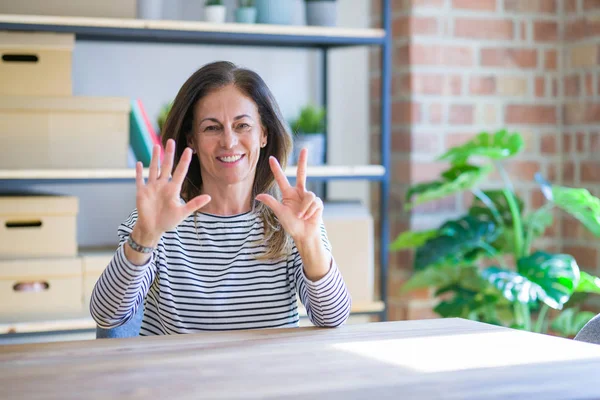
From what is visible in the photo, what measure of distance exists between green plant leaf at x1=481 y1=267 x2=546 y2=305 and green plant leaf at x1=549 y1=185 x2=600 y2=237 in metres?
0.26

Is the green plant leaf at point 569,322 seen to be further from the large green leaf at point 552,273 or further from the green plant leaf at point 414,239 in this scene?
the green plant leaf at point 414,239

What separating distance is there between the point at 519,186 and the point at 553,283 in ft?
2.50

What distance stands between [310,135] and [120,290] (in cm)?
143

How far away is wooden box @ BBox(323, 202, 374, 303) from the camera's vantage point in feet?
9.41

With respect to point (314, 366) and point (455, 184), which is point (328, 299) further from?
point (455, 184)

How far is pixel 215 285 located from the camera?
1.76 m

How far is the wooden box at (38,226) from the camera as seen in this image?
8.62 feet

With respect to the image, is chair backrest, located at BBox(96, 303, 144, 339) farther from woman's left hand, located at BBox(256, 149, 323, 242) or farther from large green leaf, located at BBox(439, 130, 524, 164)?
large green leaf, located at BBox(439, 130, 524, 164)

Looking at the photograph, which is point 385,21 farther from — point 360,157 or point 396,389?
point 396,389

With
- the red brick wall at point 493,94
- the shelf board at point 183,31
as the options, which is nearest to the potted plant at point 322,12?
the shelf board at point 183,31

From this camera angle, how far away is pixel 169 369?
49.7 inches

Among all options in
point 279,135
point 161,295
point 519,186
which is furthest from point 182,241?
point 519,186

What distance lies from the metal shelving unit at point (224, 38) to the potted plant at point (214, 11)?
0.21ft

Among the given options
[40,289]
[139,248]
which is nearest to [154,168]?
[139,248]
